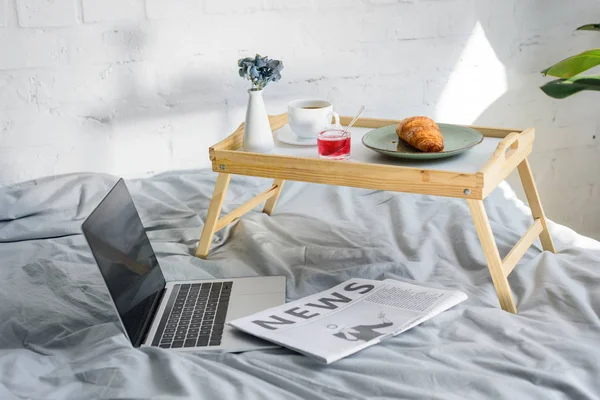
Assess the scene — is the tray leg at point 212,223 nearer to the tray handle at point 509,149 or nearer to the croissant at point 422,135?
the croissant at point 422,135

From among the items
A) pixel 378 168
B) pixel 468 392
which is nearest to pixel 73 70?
pixel 378 168

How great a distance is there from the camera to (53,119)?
2.05 m

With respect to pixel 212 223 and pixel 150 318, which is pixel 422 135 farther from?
pixel 150 318

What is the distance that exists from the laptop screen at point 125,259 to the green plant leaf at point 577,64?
109 cm

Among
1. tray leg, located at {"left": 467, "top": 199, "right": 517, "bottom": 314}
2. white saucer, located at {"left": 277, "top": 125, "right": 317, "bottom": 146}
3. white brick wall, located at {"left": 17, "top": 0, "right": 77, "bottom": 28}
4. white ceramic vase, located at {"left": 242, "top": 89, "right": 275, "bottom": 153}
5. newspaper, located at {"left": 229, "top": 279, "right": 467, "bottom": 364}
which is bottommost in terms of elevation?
newspaper, located at {"left": 229, "top": 279, "right": 467, "bottom": 364}

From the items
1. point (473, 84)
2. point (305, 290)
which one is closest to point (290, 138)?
point (305, 290)

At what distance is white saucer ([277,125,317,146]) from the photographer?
1.60m

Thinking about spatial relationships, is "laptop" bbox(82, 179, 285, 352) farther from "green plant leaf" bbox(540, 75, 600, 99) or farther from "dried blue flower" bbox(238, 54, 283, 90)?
"green plant leaf" bbox(540, 75, 600, 99)

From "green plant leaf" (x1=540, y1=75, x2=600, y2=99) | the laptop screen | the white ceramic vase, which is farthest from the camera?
"green plant leaf" (x1=540, y1=75, x2=600, y2=99)

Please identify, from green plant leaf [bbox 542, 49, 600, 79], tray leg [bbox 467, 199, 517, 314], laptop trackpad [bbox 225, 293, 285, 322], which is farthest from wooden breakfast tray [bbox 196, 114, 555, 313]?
green plant leaf [bbox 542, 49, 600, 79]

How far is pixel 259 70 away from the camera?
62.9 inches

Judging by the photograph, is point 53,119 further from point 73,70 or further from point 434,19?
point 434,19

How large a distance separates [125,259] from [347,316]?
0.38m

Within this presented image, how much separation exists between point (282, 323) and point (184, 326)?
0.17 metres
